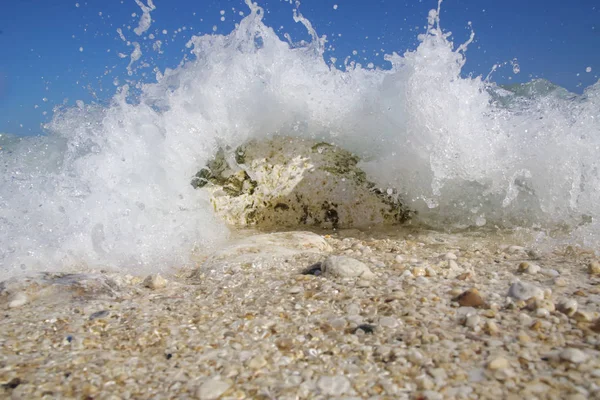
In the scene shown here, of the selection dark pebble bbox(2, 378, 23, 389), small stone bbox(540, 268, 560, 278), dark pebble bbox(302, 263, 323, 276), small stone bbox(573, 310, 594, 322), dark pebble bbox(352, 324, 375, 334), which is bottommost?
dark pebble bbox(2, 378, 23, 389)

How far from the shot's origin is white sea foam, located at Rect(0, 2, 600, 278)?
346 centimetres

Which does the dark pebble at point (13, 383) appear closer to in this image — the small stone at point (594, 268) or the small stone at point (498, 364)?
the small stone at point (498, 364)

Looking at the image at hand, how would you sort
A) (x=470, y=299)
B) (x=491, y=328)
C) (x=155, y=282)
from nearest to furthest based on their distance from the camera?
(x=491, y=328)
(x=470, y=299)
(x=155, y=282)

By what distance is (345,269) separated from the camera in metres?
2.50

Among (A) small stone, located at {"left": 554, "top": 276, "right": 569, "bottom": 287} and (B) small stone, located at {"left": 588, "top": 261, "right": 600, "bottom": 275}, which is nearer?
(A) small stone, located at {"left": 554, "top": 276, "right": 569, "bottom": 287}

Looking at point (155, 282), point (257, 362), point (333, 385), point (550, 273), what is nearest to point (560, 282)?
point (550, 273)

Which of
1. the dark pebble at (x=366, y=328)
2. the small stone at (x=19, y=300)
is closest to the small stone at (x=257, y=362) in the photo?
the dark pebble at (x=366, y=328)

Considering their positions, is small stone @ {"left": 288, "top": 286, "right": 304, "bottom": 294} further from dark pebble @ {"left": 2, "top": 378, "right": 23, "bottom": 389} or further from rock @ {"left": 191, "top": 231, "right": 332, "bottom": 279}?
dark pebble @ {"left": 2, "top": 378, "right": 23, "bottom": 389}

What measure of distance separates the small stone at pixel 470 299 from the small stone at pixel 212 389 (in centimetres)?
114

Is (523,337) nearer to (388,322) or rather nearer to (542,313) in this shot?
(542,313)

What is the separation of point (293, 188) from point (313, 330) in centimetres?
270

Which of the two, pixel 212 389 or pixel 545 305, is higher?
pixel 545 305

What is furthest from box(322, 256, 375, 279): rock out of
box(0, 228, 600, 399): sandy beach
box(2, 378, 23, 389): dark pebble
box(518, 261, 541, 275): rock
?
box(2, 378, 23, 389): dark pebble

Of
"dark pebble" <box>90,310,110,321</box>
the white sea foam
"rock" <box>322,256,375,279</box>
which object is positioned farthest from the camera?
the white sea foam
